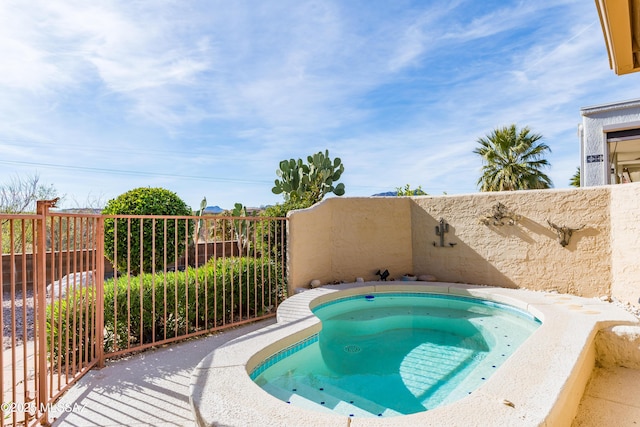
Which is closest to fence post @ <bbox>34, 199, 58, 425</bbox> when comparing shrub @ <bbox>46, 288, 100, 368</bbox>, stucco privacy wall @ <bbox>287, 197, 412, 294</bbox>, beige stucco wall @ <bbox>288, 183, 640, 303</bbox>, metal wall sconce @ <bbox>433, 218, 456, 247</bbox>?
shrub @ <bbox>46, 288, 100, 368</bbox>

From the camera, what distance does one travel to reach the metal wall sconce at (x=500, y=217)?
21.5 feet

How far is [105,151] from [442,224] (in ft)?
71.8

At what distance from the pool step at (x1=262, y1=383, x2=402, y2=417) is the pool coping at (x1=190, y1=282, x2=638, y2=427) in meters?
0.39

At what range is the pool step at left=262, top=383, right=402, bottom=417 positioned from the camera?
2.86m

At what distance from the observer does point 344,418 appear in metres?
2.09

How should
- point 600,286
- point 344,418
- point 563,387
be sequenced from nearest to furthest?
point 344,418
point 563,387
point 600,286

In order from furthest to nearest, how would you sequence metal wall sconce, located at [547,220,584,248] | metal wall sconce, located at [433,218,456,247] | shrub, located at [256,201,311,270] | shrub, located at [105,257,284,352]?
metal wall sconce, located at [433,218,456,247] < shrub, located at [256,201,311,270] < metal wall sconce, located at [547,220,584,248] < shrub, located at [105,257,284,352]

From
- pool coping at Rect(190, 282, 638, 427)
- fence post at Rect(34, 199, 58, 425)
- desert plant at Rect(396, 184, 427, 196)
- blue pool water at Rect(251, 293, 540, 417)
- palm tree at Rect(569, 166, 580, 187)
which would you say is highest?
palm tree at Rect(569, 166, 580, 187)

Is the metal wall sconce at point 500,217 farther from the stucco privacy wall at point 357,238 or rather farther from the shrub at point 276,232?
the shrub at point 276,232

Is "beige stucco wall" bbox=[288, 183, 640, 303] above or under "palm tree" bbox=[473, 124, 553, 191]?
under

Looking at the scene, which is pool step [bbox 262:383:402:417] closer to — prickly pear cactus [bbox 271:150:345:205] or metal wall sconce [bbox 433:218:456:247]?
metal wall sconce [bbox 433:218:456:247]

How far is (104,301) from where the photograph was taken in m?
4.07

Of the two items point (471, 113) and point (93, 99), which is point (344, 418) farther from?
point (471, 113)

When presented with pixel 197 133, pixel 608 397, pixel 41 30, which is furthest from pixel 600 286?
pixel 197 133
